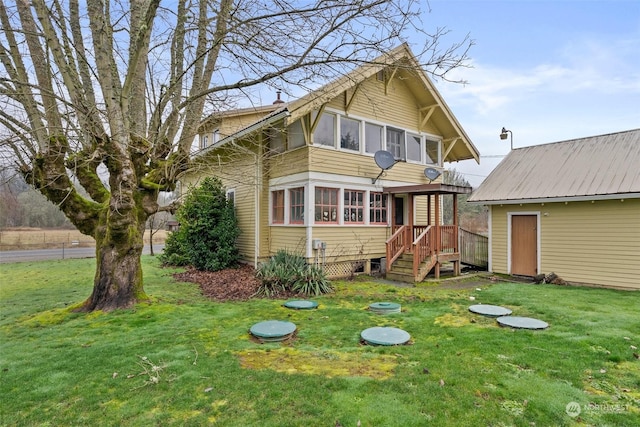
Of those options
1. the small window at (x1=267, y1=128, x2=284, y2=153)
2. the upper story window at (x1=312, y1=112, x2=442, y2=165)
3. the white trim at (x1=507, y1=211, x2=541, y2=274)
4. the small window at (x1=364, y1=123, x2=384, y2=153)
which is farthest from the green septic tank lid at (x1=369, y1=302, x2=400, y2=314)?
the white trim at (x1=507, y1=211, x2=541, y2=274)

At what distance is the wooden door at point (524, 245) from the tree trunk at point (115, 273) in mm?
11642

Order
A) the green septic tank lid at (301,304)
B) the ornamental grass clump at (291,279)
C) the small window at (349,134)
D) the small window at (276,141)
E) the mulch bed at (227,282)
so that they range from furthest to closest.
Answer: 1. the small window at (276,141)
2. the small window at (349,134)
3. the ornamental grass clump at (291,279)
4. the mulch bed at (227,282)
5. the green septic tank lid at (301,304)

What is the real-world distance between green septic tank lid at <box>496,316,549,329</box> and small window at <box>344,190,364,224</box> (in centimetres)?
583

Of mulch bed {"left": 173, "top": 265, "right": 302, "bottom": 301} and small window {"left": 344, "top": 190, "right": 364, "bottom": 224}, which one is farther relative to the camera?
small window {"left": 344, "top": 190, "right": 364, "bottom": 224}

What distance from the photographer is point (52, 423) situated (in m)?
2.97

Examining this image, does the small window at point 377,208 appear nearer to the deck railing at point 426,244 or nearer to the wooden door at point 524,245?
the deck railing at point 426,244

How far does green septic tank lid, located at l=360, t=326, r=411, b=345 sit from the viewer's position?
4.91 metres

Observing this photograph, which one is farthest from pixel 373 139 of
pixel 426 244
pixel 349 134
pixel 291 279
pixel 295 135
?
pixel 291 279

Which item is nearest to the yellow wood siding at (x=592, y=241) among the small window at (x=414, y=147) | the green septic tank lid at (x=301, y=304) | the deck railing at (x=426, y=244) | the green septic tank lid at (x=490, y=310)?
the deck railing at (x=426, y=244)

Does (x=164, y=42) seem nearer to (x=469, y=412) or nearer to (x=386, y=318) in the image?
(x=386, y=318)

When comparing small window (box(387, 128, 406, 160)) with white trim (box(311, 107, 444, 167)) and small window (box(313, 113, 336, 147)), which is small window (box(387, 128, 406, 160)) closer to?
white trim (box(311, 107, 444, 167))

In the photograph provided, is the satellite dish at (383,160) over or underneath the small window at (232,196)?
over

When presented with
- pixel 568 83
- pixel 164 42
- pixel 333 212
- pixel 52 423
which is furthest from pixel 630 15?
pixel 52 423

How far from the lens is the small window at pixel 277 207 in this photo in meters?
11.7
